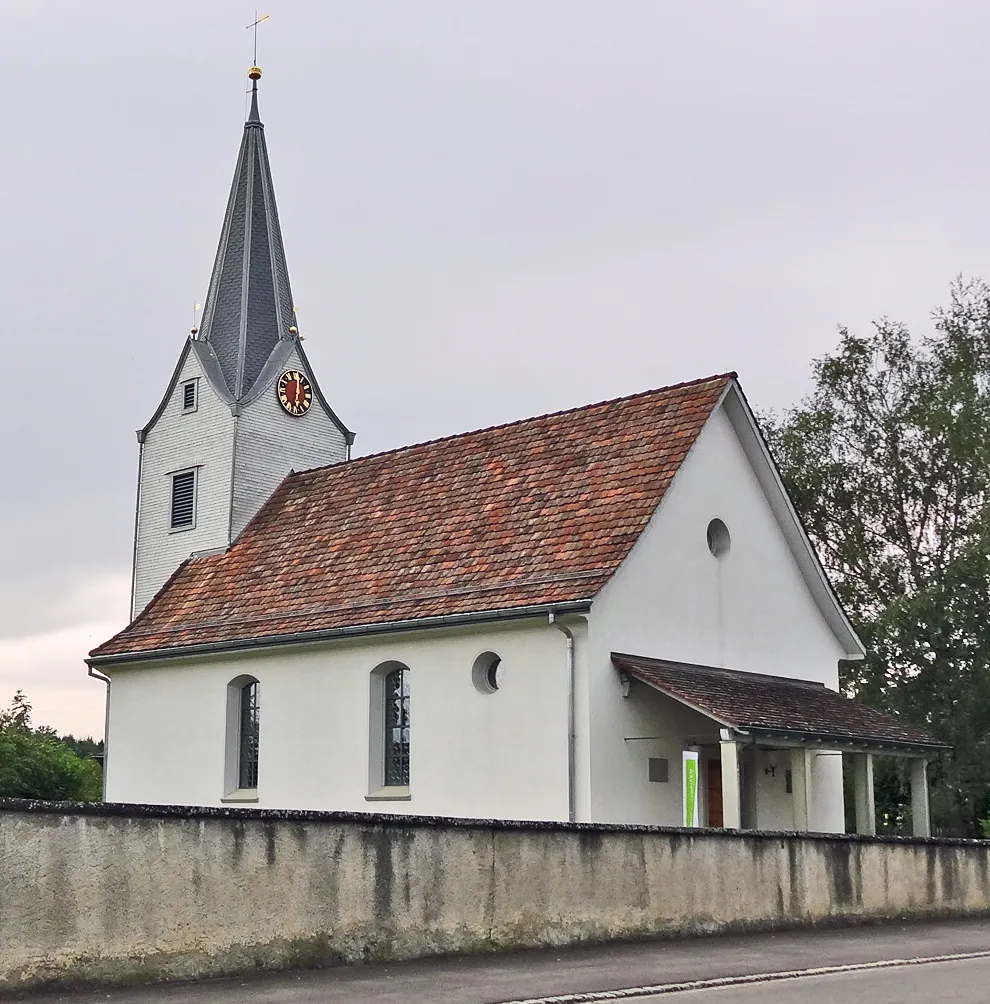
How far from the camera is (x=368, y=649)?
75.6 ft

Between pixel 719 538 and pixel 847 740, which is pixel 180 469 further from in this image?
pixel 847 740

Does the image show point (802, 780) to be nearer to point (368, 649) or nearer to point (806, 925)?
point (806, 925)

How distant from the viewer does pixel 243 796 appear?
81.1 ft

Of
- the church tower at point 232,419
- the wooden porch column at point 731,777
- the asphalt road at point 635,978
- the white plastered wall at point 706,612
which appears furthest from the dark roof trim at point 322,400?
the asphalt road at point 635,978

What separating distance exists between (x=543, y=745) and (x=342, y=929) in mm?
8969

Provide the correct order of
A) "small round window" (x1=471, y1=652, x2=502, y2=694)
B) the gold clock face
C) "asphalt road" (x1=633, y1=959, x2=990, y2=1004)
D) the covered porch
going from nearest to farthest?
"asphalt road" (x1=633, y1=959, x2=990, y2=1004)
the covered porch
"small round window" (x1=471, y1=652, x2=502, y2=694)
the gold clock face

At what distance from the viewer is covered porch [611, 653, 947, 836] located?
762 inches

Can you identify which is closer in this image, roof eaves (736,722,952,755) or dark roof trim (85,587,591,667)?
roof eaves (736,722,952,755)

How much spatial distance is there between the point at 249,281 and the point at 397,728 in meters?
14.2

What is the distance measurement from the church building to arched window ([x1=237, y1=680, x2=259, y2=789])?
0.17 feet

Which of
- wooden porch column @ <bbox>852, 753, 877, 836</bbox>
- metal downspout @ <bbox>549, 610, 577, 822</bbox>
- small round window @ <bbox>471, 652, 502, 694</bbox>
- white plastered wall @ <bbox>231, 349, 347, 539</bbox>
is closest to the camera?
metal downspout @ <bbox>549, 610, 577, 822</bbox>

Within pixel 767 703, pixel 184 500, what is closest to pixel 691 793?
pixel 767 703

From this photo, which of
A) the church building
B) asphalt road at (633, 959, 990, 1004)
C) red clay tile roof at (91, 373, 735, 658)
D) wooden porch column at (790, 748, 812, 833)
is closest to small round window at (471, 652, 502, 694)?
the church building

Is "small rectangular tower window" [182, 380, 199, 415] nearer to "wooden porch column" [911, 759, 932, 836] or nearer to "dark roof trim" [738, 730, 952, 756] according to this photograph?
"dark roof trim" [738, 730, 952, 756]
